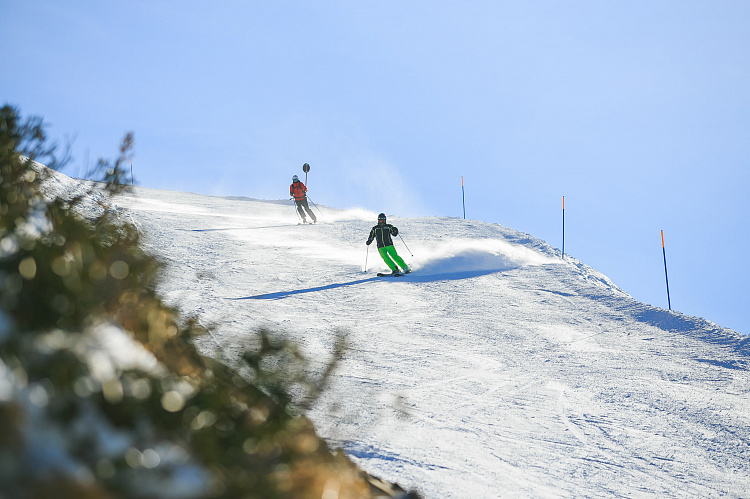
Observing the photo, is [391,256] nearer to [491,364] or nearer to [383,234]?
[383,234]

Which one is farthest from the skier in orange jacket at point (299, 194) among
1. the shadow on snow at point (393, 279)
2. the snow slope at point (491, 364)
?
the shadow on snow at point (393, 279)

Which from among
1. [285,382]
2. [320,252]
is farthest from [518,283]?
[285,382]

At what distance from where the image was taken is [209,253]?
1365 cm

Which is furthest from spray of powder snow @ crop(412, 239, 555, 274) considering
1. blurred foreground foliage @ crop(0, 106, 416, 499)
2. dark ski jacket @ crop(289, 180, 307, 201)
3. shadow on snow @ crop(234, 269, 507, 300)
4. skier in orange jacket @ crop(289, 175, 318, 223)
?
blurred foreground foliage @ crop(0, 106, 416, 499)

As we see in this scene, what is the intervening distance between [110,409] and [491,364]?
6739 millimetres

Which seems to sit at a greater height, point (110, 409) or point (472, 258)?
point (110, 409)

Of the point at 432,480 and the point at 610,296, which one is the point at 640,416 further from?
the point at 610,296

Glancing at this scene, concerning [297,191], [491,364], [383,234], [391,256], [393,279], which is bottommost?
[491,364]

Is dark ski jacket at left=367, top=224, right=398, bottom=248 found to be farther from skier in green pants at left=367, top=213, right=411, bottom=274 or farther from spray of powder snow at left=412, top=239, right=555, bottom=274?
spray of powder snow at left=412, top=239, right=555, bottom=274

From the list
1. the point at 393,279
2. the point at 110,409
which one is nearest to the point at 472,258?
the point at 393,279

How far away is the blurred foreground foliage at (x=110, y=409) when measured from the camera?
115 cm

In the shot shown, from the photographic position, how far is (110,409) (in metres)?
1.35

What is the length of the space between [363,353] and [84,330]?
19.9 ft

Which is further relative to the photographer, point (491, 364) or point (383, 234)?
point (383, 234)
